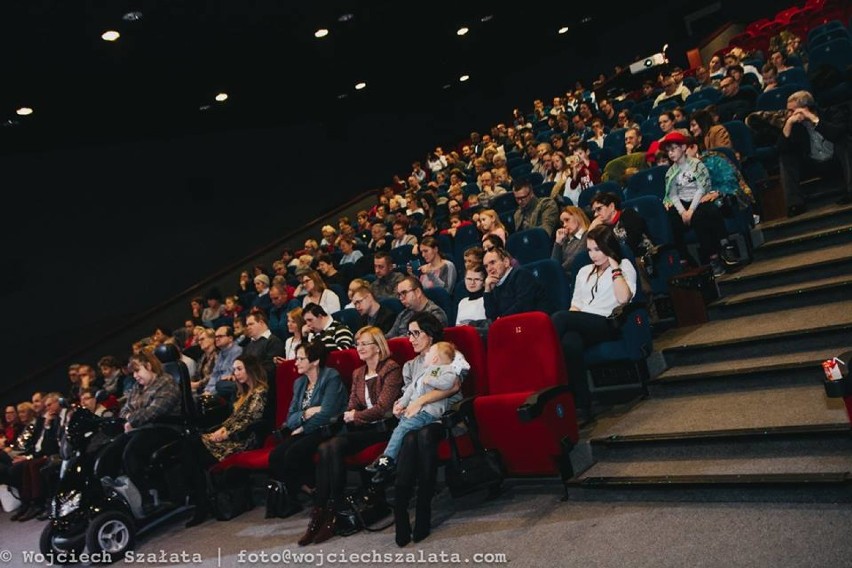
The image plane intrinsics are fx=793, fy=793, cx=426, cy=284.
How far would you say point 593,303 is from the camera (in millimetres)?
4172

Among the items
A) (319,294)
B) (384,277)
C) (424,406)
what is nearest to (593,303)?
(424,406)

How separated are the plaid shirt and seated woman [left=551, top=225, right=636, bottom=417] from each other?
2545 millimetres

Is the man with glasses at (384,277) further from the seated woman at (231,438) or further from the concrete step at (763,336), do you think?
the concrete step at (763,336)

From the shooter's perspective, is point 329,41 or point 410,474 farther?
point 329,41

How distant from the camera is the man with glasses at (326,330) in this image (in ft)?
17.2

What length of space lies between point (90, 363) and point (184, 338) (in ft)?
5.90

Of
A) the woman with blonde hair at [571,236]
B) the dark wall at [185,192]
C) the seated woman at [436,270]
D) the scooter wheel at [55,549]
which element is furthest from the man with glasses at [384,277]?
the dark wall at [185,192]

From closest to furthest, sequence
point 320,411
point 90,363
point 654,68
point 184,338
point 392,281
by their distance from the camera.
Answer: point 320,411, point 392,281, point 184,338, point 90,363, point 654,68

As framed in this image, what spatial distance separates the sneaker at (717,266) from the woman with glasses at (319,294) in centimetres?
289

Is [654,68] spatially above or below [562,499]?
above

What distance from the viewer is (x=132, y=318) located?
1084 cm

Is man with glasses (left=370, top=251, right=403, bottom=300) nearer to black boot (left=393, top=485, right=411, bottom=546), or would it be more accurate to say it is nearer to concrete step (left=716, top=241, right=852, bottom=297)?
concrete step (left=716, top=241, right=852, bottom=297)

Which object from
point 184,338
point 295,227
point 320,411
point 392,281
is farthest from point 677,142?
point 295,227

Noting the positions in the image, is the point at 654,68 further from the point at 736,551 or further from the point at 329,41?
the point at 736,551
